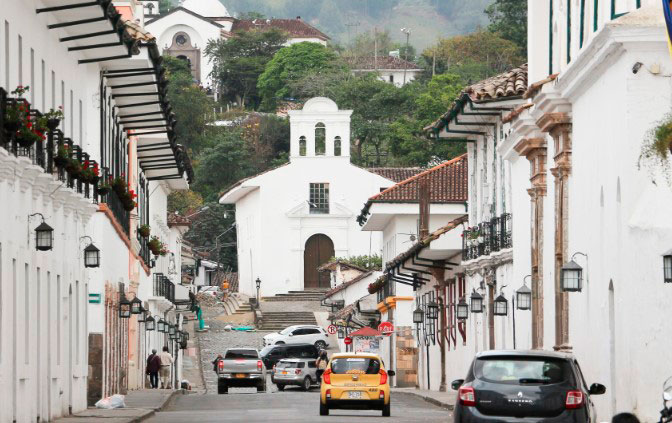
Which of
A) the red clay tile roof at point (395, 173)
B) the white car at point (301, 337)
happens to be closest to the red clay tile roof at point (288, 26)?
the red clay tile roof at point (395, 173)

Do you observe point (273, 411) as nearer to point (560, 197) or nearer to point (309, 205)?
point (560, 197)

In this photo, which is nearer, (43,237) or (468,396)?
(468,396)

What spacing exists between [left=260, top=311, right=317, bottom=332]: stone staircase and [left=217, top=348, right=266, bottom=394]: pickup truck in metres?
30.9

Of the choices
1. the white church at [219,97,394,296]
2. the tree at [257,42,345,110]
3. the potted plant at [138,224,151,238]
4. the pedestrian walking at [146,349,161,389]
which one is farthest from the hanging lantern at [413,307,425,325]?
the tree at [257,42,345,110]

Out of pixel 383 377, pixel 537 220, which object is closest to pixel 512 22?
pixel 383 377

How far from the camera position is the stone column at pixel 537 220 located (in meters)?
32.6

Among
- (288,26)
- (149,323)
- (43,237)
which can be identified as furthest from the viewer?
(288,26)

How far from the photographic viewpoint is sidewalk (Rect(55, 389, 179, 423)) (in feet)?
98.5

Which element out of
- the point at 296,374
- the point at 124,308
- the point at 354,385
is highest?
the point at 124,308

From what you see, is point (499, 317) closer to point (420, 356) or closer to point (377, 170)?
point (420, 356)

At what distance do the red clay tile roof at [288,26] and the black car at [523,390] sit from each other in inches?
6145

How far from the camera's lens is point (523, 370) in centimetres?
2125

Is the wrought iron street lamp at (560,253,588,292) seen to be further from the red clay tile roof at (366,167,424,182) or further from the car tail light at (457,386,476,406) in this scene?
the red clay tile roof at (366,167,424,182)

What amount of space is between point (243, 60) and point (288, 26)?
18800 mm
